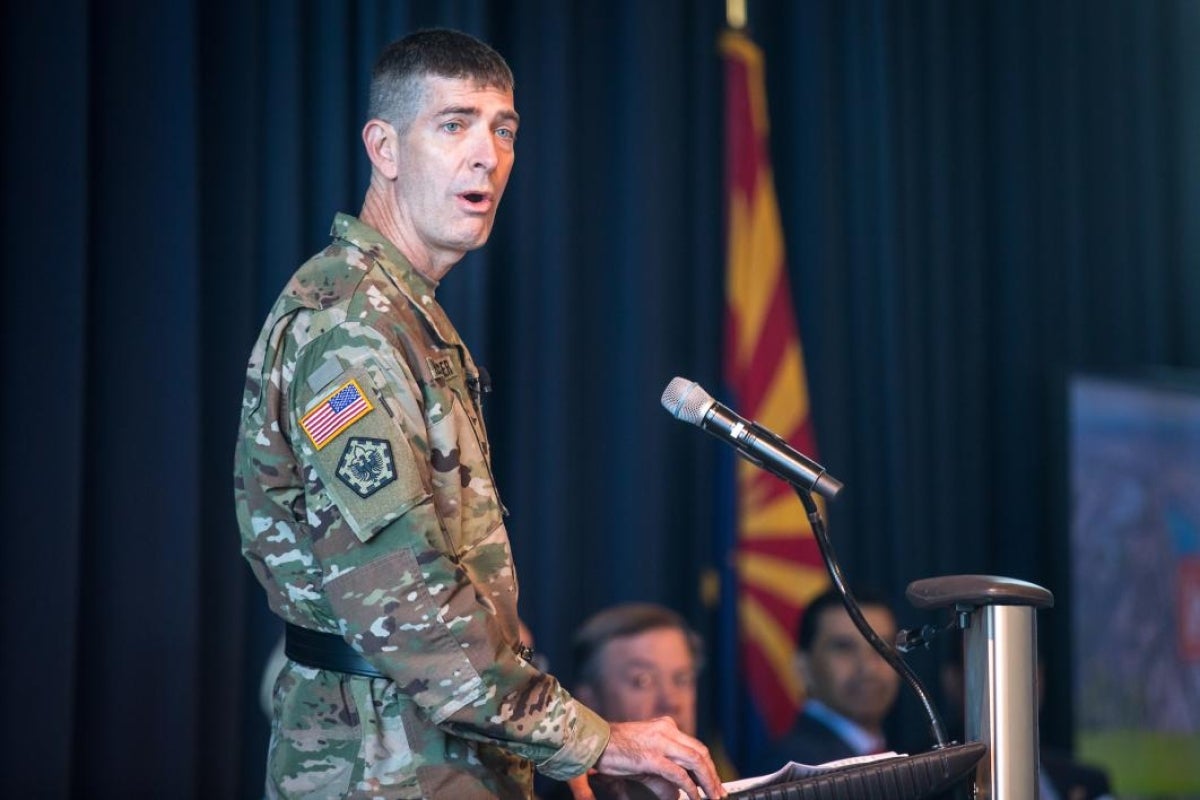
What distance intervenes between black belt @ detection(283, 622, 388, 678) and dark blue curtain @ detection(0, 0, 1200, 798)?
1.13 meters

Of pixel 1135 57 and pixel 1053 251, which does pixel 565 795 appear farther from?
pixel 1135 57

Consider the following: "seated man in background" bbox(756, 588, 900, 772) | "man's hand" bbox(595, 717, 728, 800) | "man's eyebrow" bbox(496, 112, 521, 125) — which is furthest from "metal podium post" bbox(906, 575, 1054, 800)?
"seated man in background" bbox(756, 588, 900, 772)

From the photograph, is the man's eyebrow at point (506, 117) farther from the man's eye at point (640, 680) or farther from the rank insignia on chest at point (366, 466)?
the man's eye at point (640, 680)

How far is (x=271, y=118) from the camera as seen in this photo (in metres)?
2.99

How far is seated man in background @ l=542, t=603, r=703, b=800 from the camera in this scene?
318 cm

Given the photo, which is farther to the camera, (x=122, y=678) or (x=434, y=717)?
(x=122, y=678)

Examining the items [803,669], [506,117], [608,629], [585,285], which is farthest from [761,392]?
[506,117]

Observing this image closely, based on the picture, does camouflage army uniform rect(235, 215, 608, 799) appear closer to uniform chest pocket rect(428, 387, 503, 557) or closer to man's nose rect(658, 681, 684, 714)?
uniform chest pocket rect(428, 387, 503, 557)

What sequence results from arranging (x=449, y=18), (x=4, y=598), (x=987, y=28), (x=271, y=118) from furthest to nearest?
(x=987, y=28) < (x=449, y=18) < (x=271, y=118) < (x=4, y=598)

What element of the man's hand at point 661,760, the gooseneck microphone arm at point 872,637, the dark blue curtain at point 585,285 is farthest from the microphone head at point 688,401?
the dark blue curtain at point 585,285

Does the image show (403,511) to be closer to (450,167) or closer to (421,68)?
(450,167)

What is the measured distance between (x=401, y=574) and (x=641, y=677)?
5.99 feet

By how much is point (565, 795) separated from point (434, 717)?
138 cm

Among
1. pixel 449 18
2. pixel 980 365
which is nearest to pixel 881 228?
pixel 980 365
